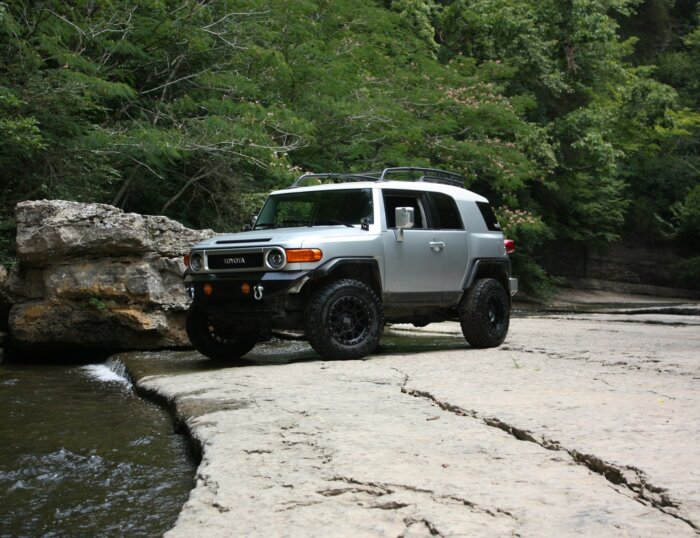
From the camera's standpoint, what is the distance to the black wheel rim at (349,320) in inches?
344

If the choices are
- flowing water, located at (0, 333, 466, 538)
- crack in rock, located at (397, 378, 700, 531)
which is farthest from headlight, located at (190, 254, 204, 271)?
crack in rock, located at (397, 378, 700, 531)

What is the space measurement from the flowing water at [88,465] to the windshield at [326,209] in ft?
8.96

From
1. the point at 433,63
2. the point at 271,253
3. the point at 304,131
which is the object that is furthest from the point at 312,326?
the point at 433,63

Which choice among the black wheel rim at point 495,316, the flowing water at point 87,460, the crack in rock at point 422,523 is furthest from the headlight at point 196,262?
the crack in rock at point 422,523

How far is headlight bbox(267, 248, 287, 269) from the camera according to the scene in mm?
8461

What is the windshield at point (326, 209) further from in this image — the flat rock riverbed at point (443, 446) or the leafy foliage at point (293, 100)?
the leafy foliage at point (293, 100)

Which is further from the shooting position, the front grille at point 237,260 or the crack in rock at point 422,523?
the front grille at point 237,260

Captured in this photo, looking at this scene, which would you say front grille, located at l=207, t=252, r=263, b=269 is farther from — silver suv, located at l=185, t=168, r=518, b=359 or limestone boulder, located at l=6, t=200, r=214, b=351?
limestone boulder, located at l=6, t=200, r=214, b=351

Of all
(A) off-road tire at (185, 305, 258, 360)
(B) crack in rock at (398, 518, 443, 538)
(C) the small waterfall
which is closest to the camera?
(B) crack in rock at (398, 518, 443, 538)

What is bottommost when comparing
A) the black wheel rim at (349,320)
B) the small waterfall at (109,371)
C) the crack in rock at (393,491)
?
the small waterfall at (109,371)

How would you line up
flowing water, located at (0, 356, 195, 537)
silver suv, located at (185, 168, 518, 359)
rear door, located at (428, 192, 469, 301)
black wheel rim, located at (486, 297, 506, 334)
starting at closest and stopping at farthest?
flowing water, located at (0, 356, 195, 537) < silver suv, located at (185, 168, 518, 359) < rear door, located at (428, 192, 469, 301) < black wheel rim, located at (486, 297, 506, 334)

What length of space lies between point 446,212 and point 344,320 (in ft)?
7.33

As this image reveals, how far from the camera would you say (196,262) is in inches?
352

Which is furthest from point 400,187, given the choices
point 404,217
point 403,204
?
point 404,217
